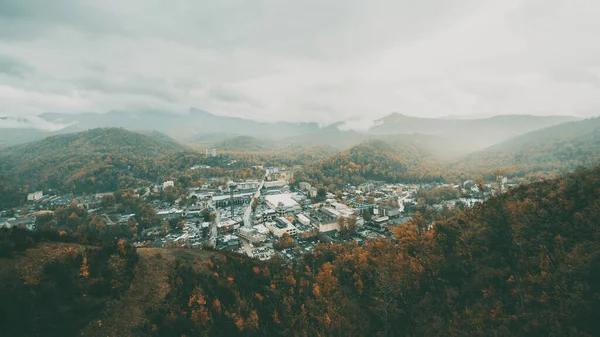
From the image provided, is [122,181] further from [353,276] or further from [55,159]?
[353,276]

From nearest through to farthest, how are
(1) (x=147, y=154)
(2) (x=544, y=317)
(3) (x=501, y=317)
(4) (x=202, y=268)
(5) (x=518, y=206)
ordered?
(2) (x=544, y=317), (3) (x=501, y=317), (4) (x=202, y=268), (5) (x=518, y=206), (1) (x=147, y=154)

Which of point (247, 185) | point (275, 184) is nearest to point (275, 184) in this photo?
point (275, 184)

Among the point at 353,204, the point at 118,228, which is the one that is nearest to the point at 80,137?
the point at 118,228

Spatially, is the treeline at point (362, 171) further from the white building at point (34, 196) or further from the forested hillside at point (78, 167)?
the white building at point (34, 196)

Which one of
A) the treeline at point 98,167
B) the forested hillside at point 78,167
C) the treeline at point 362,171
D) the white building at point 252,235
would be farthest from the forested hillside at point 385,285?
the forested hillside at point 78,167

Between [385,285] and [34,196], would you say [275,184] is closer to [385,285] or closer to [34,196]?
[34,196]

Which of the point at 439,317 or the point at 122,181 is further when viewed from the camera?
the point at 122,181
